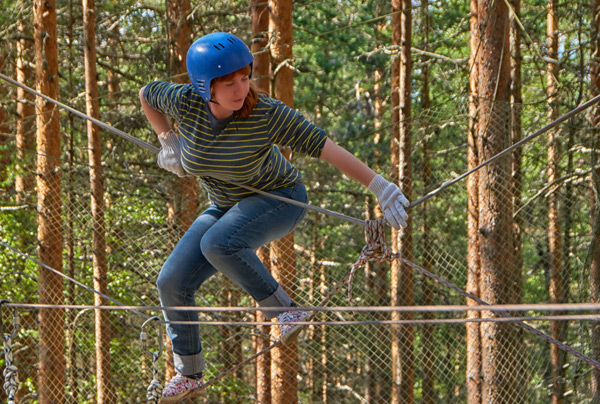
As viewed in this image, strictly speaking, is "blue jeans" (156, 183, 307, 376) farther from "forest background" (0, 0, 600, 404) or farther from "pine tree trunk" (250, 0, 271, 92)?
"pine tree trunk" (250, 0, 271, 92)

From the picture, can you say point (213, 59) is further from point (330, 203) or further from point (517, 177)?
point (330, 203)

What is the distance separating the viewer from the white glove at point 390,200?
8.92ft

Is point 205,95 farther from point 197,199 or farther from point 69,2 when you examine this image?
point 69,2

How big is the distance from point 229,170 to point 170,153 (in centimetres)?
38

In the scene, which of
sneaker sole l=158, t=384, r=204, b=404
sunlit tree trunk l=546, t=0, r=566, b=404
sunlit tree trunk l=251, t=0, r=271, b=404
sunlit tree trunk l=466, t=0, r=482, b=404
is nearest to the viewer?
sneaker sole l=158, t=384, r=204, b=404

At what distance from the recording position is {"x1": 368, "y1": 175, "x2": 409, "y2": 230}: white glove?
2719 mm

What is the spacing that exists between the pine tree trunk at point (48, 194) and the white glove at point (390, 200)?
217 inches

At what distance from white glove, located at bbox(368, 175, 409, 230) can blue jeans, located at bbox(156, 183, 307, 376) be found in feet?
1.04

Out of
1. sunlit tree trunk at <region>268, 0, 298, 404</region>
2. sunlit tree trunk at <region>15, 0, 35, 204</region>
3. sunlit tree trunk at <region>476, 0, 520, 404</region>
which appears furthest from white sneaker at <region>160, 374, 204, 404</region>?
sunlit tree trunk at <region>15, 0, 35, 204</region>

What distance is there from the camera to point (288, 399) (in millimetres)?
7184

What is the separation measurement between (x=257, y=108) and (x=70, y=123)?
28.0 feet

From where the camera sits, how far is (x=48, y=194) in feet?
25.3

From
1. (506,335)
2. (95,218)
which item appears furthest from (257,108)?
(95,218)

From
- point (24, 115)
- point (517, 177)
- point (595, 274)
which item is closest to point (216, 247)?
point (595, 274)
